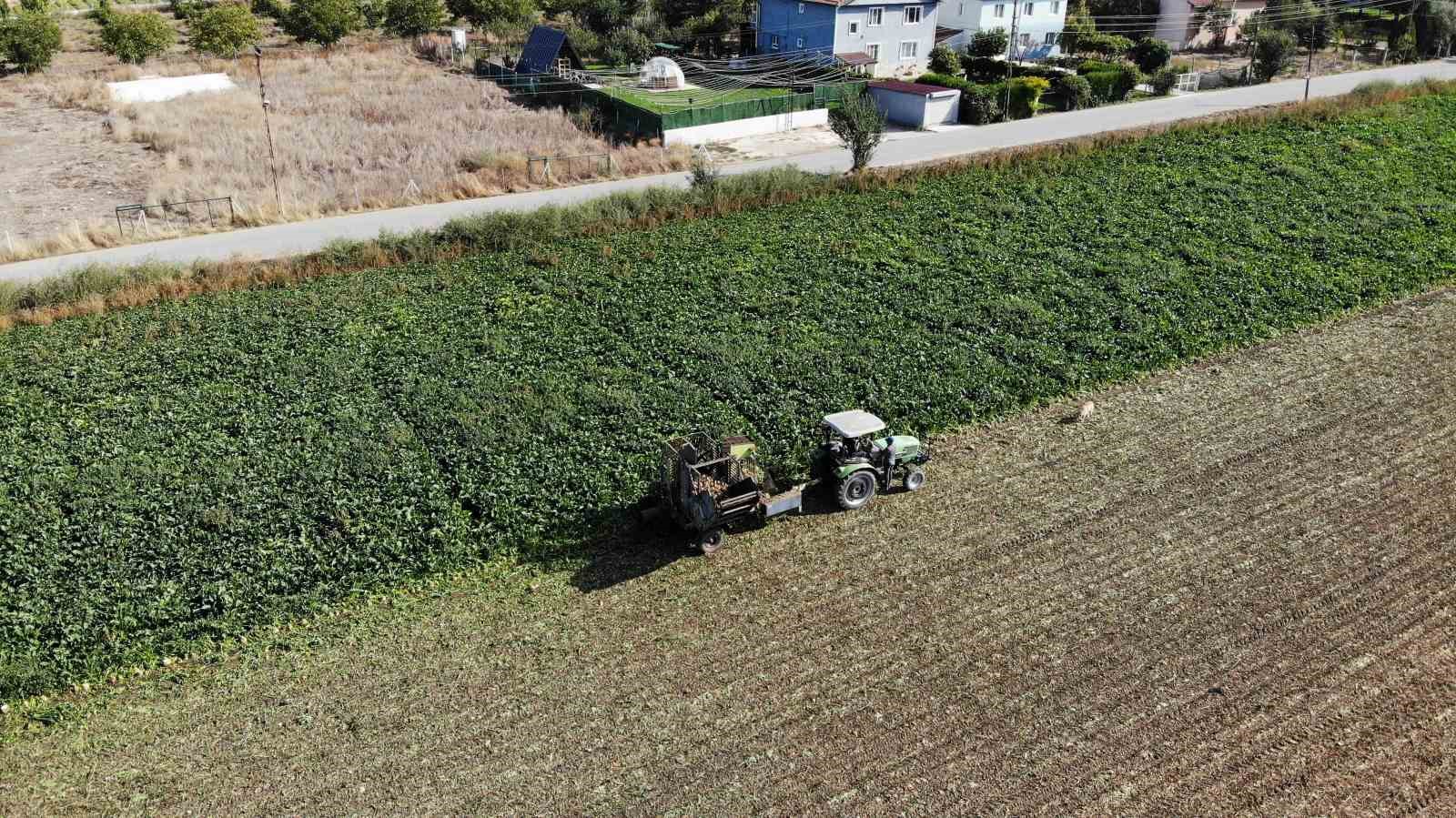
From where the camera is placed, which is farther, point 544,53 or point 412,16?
point 412,16

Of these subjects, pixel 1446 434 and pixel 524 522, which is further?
pixel 1446 434

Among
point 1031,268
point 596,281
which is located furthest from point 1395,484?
point 596,281

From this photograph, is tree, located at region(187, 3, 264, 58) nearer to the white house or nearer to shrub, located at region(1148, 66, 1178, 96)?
the white house

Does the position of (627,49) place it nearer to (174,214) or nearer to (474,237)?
(174,214)

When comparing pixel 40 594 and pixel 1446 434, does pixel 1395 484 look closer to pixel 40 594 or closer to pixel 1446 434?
pixel 1446 434

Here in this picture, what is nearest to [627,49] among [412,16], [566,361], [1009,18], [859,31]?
[859,31]

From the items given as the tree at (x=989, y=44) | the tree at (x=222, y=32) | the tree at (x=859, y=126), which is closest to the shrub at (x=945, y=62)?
the tree at (x=989, y=44)

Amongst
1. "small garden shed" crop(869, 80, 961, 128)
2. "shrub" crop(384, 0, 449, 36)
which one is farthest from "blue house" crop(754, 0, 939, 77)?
"shrub" crop(384, 0, 449, 36)
